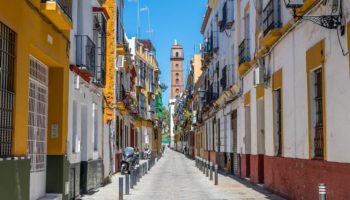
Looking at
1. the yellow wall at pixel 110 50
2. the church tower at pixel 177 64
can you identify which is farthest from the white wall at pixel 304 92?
the church tower at pixel 177 64

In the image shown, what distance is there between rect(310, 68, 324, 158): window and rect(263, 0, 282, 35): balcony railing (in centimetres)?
361

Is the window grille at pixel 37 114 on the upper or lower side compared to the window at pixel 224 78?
lower

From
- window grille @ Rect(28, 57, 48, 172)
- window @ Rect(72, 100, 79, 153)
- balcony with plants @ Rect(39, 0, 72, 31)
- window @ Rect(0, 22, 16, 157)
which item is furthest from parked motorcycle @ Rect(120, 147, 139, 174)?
window @ Rect(0, 22, 16, 157)

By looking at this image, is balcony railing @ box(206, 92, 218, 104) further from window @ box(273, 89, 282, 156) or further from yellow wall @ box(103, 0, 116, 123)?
window @ box(273, 89, 282, 156)

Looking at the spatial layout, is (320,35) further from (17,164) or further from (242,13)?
(242,13)

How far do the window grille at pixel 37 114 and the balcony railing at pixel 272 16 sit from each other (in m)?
6.80

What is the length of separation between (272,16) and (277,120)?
3057 millimetres

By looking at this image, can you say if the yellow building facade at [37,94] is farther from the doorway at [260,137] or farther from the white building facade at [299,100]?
the doorway at [260,137]

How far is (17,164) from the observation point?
874 centimetres

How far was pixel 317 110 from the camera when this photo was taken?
40.0 ft

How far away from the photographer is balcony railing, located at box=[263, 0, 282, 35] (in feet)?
51.3

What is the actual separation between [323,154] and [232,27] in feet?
53.3

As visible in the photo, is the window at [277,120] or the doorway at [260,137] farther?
the doorway at [260,137]

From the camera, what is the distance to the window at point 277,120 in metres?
16.1
